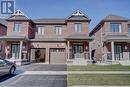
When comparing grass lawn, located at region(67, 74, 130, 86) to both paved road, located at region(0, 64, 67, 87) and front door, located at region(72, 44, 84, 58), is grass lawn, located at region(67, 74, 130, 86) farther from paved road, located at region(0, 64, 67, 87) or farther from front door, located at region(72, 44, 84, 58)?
front door, located at region(72, 44, 84, 58)

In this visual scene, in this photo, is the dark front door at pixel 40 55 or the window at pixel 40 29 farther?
the window at pixel 40 29

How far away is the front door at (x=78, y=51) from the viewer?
26.1 meters

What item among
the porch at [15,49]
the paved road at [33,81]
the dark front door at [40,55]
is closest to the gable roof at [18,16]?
the porch at [15,49]

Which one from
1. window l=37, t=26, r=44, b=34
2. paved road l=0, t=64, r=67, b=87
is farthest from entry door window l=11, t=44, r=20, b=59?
paved road l=0, t=64, r=67, b=87

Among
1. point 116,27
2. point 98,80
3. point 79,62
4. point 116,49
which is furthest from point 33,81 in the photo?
point 116,27

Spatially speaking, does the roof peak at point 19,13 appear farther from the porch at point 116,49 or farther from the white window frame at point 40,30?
the porch at point 116,49

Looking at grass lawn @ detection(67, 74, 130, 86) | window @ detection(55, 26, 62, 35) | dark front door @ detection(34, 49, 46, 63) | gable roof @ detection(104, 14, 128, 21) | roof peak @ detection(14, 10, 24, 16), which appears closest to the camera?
grass lawn @ detection(67, 74, 130, 86)

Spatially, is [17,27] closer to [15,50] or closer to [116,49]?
[15,50]

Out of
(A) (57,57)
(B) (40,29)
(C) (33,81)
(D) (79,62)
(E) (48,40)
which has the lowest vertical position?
(C) (33,81)

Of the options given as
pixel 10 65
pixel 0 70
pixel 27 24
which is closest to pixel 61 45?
pixel 27 24

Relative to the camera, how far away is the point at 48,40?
27.1m

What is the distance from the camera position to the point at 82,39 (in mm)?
25094

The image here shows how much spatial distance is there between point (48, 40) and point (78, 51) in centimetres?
509

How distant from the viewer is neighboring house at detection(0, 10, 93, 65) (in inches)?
1011
